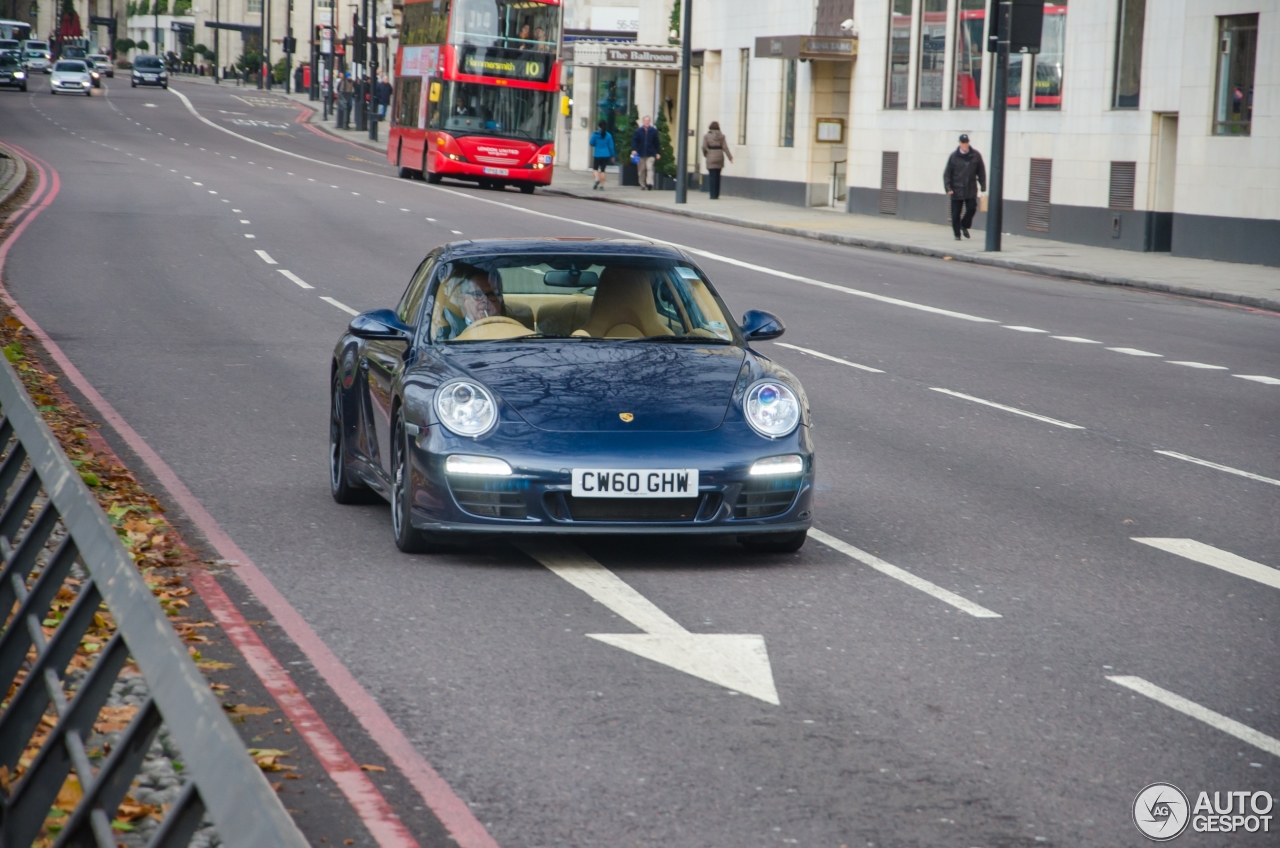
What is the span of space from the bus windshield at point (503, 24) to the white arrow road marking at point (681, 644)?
3675cm

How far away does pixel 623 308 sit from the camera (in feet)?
28.6

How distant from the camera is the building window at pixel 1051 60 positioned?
1361 inches

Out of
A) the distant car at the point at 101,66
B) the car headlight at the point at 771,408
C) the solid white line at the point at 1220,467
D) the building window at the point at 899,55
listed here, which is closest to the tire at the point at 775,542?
the car headlight at the point at 771,408

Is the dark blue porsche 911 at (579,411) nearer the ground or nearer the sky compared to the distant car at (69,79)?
nearer the ground

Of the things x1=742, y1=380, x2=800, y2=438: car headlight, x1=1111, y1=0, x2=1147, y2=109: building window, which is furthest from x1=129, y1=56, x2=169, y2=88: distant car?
x1=742, y1=380, x2=800, y2=438: car headlight

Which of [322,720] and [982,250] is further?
[982,250]

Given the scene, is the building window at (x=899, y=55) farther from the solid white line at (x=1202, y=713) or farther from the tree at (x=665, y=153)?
the solid white line at (x=1202, y=713)

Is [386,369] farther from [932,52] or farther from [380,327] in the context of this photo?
[932,52]

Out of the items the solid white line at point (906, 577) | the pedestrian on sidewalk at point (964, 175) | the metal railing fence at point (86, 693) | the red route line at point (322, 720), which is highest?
the pedestrian on sidewalk at point (964, 175)

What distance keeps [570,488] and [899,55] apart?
3575cm

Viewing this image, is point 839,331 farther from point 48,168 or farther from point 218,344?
point 48,168

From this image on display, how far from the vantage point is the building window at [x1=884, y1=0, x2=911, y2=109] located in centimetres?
4116

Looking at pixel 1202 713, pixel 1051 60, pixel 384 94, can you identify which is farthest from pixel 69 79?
pixel 1202 713

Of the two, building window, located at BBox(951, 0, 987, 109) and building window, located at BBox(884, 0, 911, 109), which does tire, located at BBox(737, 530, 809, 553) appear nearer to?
building window, located at BBox(951, 0, 987, 109)
